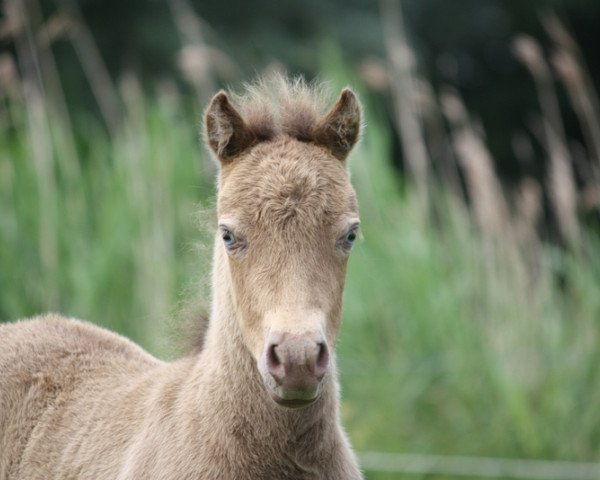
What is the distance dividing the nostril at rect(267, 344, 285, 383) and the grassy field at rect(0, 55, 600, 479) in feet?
13.2

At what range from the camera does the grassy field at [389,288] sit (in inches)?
299

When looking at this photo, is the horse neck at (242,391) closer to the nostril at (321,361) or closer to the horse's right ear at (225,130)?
the horse's right ear at (225,130)

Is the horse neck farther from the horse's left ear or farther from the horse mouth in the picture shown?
the horse's left ear

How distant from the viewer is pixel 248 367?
392cm

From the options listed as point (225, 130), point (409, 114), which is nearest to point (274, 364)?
point (225, 130)

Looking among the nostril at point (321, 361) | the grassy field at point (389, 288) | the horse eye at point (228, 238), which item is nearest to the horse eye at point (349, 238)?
the horse eye at point (228, 238)

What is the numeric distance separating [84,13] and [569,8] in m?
7.65

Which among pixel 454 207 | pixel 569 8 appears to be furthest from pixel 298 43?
pixel 454 207

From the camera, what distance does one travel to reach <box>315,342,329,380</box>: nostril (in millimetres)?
3359

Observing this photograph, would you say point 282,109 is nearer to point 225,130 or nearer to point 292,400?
point 225,130

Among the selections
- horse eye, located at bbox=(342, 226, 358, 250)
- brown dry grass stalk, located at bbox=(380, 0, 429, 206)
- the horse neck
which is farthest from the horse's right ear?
brown dry grass stalk, located at bbox=(380, 0, 429, 206)

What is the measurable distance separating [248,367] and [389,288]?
13.6 ft

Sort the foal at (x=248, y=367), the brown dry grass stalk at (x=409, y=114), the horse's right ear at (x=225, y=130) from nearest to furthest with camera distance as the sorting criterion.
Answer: the foal at (x=248, y=367)
the horse's right ear at (x=225, y=130)
the brown dry grass stalk at (x=409, y=114)

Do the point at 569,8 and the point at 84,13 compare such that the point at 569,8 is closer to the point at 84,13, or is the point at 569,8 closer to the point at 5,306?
the point at 84,13
